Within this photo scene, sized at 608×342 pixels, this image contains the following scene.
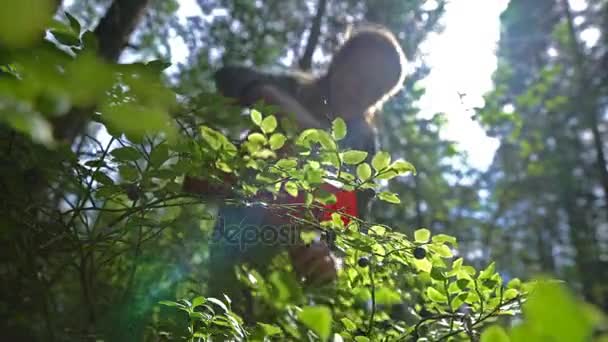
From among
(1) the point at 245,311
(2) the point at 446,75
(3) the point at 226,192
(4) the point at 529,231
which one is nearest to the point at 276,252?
(1) the point at 245,311

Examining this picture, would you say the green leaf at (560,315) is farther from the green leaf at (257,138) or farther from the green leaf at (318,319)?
the green leaf at (257,138)

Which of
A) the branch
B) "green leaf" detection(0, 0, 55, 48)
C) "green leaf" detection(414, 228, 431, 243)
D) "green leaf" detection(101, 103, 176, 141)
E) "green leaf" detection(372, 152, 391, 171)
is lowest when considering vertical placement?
"green leaf" detection(101, 103, 176, 141)

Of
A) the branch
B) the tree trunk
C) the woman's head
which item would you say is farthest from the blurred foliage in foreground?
the branch

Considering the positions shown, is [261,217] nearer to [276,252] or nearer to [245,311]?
[276,252]

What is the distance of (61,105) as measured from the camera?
0.85 feet

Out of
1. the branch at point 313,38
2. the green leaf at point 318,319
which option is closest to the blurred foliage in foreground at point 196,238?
the green leaf at point 318,319

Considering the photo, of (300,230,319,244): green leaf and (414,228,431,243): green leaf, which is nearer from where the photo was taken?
(414,228,431,243): green leaf

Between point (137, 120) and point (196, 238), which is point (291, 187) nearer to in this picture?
point (196, 238)

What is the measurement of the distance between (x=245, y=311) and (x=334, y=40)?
4.38 ft

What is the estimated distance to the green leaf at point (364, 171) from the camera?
808 millimetres

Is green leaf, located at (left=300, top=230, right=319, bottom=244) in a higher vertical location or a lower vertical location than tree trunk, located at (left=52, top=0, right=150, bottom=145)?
lower

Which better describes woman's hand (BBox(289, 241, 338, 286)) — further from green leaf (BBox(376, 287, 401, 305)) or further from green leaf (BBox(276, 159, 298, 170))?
green leaf (BBox(276, 159, 298, 170))

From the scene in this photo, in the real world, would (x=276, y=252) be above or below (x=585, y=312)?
above

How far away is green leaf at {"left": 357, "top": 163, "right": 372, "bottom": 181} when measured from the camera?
81 centimetres
